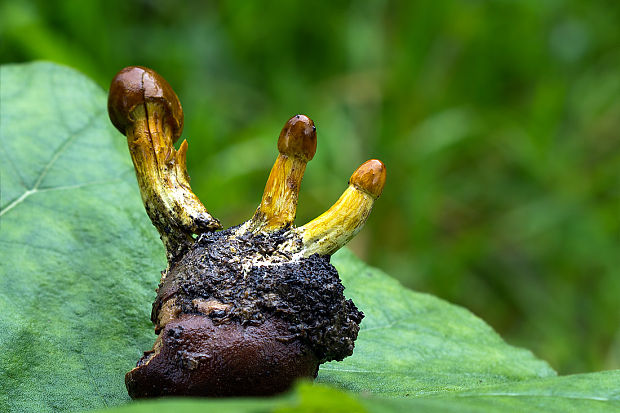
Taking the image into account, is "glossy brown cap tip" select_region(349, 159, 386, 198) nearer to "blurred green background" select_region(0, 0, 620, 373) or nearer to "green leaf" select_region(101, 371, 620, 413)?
"green leaf" select_region(101, 371, 620, 413)

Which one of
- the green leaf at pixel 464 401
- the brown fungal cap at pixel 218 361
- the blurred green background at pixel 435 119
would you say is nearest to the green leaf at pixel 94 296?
the green leaf at pixel 464 401

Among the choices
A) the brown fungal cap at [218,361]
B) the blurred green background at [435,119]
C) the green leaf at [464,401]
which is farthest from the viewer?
the blurred green background at [435,119]

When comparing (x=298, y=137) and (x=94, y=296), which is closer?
(x=298, y=137)

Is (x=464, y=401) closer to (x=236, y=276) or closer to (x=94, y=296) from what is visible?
(x=236, y=276)

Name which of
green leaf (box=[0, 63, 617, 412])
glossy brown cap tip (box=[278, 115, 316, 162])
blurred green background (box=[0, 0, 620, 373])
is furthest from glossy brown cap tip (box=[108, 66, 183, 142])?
blurred green background (box=[0, 0, 620, 373])

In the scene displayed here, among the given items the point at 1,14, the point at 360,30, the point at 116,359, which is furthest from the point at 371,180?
the point at 360,30

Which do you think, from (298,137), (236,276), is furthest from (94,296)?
(298,137)

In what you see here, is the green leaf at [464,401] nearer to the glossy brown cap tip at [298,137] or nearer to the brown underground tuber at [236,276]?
the brown underground tuber at [236,276]
